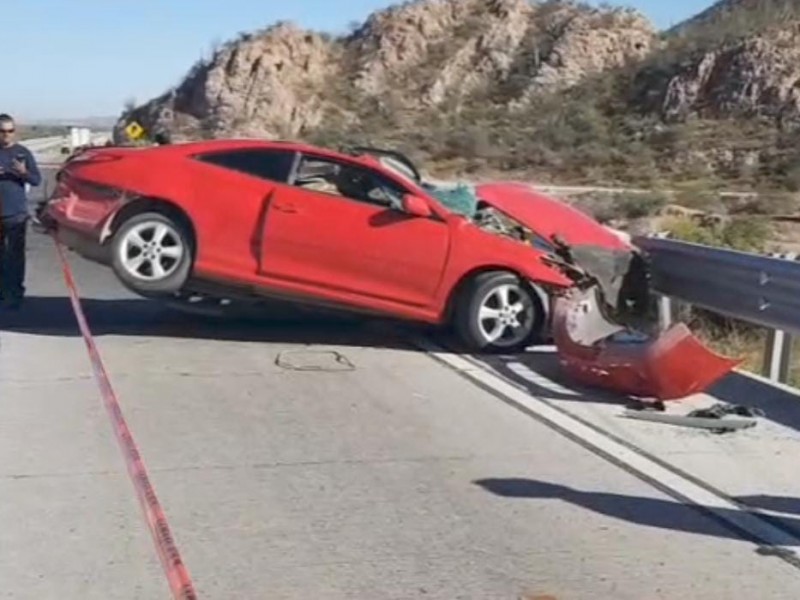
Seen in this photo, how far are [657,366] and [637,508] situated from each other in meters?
2.74

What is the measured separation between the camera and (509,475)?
7996mm

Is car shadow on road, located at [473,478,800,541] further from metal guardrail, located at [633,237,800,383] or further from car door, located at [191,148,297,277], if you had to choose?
car door, located at [191,148,297,277]

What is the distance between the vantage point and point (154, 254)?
12.3 meters

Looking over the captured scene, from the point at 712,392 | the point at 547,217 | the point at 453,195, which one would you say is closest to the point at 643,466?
the point at 712,392

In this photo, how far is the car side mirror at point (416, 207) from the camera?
1220 centimetres

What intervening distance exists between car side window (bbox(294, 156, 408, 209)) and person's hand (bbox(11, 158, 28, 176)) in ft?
9.54

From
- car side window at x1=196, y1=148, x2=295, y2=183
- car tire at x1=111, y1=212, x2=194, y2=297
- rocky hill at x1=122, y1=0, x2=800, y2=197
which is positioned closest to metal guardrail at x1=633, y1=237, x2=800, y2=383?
car side window at x1=196, y1=148, x2=295, y2=183

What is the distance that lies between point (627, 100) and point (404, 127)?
809 cm

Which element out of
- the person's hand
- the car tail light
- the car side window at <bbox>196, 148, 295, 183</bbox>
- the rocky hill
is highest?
the rocky hill

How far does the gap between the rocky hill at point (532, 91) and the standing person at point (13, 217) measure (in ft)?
107

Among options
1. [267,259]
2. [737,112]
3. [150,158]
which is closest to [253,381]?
[267,259]

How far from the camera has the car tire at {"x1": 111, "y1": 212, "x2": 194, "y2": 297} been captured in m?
12.3

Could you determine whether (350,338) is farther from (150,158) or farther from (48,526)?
(48,526)

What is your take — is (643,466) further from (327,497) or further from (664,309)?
(664,309)
